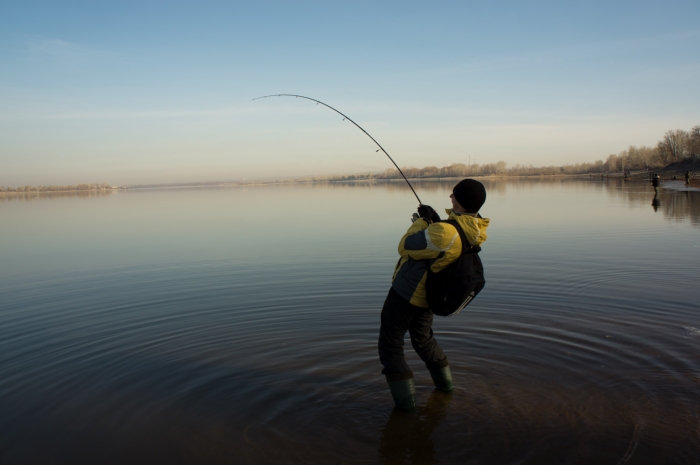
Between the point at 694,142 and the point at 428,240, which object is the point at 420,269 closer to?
the point at 428,240

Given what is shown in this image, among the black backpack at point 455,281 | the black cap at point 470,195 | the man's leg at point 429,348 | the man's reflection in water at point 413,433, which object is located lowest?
the man's reflection in water at point 413,433

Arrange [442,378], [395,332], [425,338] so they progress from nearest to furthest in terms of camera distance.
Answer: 1. [395,332]
2. [425,338]
3. [442,378]

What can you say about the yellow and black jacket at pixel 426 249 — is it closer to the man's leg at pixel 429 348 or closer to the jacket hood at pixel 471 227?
the jacket hood at pixel 471 227

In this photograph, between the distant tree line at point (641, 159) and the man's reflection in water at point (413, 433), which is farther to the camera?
the distant tree line at point (641, 159)

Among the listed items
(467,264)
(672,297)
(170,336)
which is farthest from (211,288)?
(672,297)

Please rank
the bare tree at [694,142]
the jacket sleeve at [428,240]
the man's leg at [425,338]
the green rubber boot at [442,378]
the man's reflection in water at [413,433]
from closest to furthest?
the man's reflection in water at [413,433]
the jacket sleeve at [428,240]
the man's leg at [425,338]
the green rubber boot at [442,378]
the bare tree at [694,142]

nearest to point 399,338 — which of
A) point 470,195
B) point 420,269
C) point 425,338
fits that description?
point 425,338

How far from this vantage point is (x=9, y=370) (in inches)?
237

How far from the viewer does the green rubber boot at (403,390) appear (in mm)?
4570

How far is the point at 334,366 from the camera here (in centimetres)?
584

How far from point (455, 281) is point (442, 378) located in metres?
1.17

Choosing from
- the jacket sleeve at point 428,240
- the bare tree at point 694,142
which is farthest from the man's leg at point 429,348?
the bare tree at point 694,142

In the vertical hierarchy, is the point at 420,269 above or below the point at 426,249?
below

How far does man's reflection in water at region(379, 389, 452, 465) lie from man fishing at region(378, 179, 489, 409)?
0.13 metres
